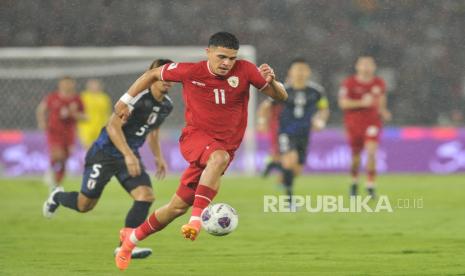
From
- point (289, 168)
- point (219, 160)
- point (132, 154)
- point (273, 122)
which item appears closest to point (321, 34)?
point (273, 122)

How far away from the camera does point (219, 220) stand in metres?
6.92

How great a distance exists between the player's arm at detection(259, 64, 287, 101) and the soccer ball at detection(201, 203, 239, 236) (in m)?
1.03

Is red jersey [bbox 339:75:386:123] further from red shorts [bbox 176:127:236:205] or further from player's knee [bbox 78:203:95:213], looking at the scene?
red shorts [bbox 176:127:236:205]

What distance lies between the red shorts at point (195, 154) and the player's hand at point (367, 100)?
8.13 m

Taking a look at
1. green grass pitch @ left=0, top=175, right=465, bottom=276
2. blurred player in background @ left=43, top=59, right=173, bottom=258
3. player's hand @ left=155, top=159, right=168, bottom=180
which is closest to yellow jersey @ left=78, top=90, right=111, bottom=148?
green grass pitch @ left=0, top=175, right=465, bottom=276

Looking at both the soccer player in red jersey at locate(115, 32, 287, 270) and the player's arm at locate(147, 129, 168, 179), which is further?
the player's arm at locate(147, 129, 168, 179)

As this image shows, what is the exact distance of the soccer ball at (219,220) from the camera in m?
6.93

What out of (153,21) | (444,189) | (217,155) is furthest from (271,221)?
(153,21)

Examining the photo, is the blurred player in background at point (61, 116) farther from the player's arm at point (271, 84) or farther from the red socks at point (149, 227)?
the player's arm at point (271, 84)

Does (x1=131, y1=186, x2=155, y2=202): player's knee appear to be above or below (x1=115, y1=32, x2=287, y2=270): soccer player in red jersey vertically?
below

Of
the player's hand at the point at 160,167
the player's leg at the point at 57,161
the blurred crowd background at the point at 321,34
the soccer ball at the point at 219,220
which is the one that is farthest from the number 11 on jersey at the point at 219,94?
the blurred crowd background at the point at 321,34

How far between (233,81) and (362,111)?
8578mm

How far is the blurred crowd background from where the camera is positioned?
68.1ft

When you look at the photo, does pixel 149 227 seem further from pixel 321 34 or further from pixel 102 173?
pixel 321 34
